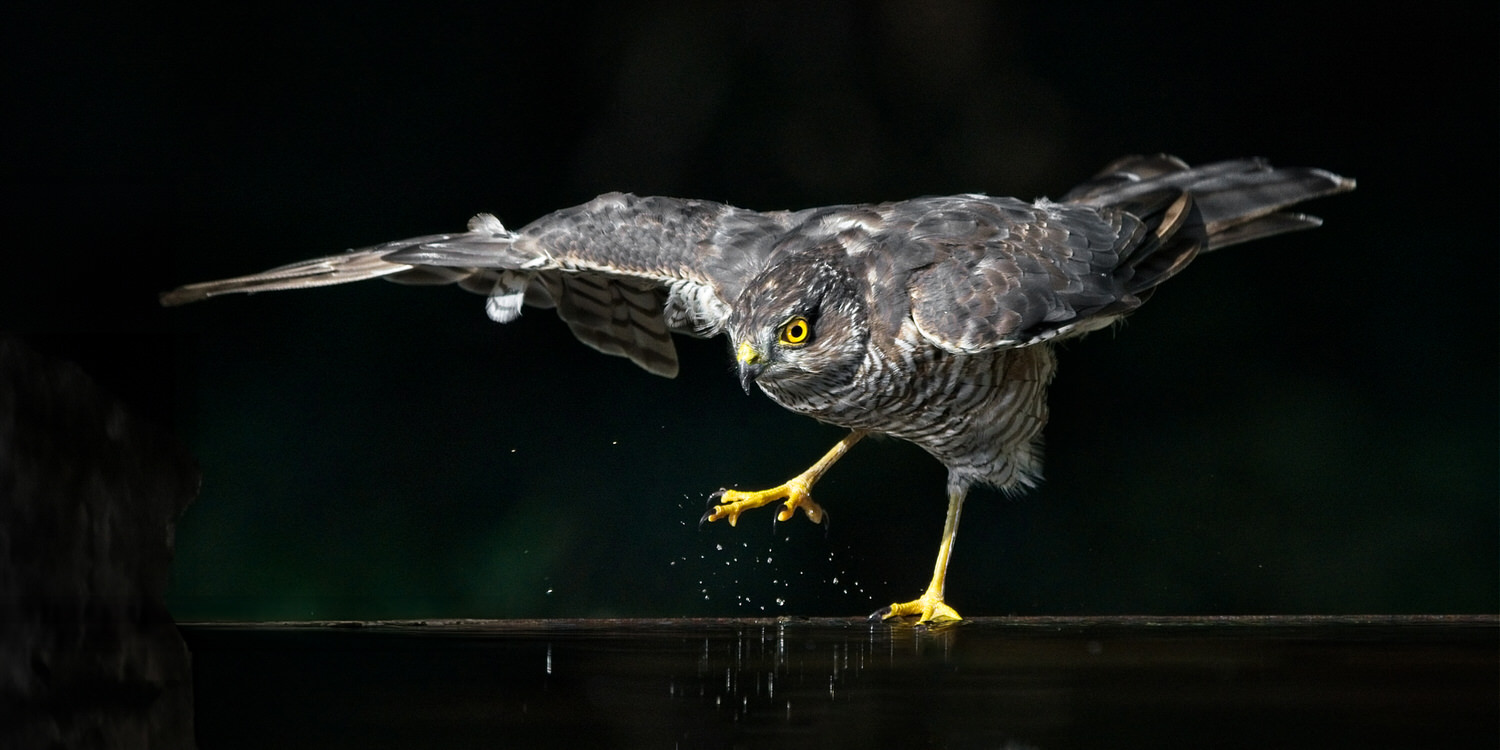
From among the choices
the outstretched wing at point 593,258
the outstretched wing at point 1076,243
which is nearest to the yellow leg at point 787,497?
the outstretched wing at point 593,258

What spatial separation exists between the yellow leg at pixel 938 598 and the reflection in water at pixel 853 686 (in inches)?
2.9

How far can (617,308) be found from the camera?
3.37 m

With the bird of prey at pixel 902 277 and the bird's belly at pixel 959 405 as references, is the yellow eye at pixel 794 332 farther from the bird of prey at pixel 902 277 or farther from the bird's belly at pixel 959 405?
the bird's belly at pixel 959 405

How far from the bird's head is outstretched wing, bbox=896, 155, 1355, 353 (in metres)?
0.16

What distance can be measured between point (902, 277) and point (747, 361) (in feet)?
1.28

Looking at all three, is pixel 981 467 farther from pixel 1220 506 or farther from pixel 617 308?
pixel 1220 506

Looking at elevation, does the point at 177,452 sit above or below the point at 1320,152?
below

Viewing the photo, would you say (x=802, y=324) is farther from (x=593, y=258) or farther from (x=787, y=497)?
(x=787, y=497)

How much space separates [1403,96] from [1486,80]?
0.29 meters

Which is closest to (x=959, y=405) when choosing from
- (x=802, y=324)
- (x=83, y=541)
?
(x=802, y=324)

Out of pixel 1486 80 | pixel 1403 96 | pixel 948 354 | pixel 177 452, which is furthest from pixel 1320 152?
pixel 177 452

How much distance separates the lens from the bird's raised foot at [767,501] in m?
3.24

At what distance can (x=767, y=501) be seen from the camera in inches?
128

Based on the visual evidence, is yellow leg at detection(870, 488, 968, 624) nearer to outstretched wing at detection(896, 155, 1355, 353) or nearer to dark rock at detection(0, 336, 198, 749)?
outstretched wing at detection(896, 155, 1355, 353)
